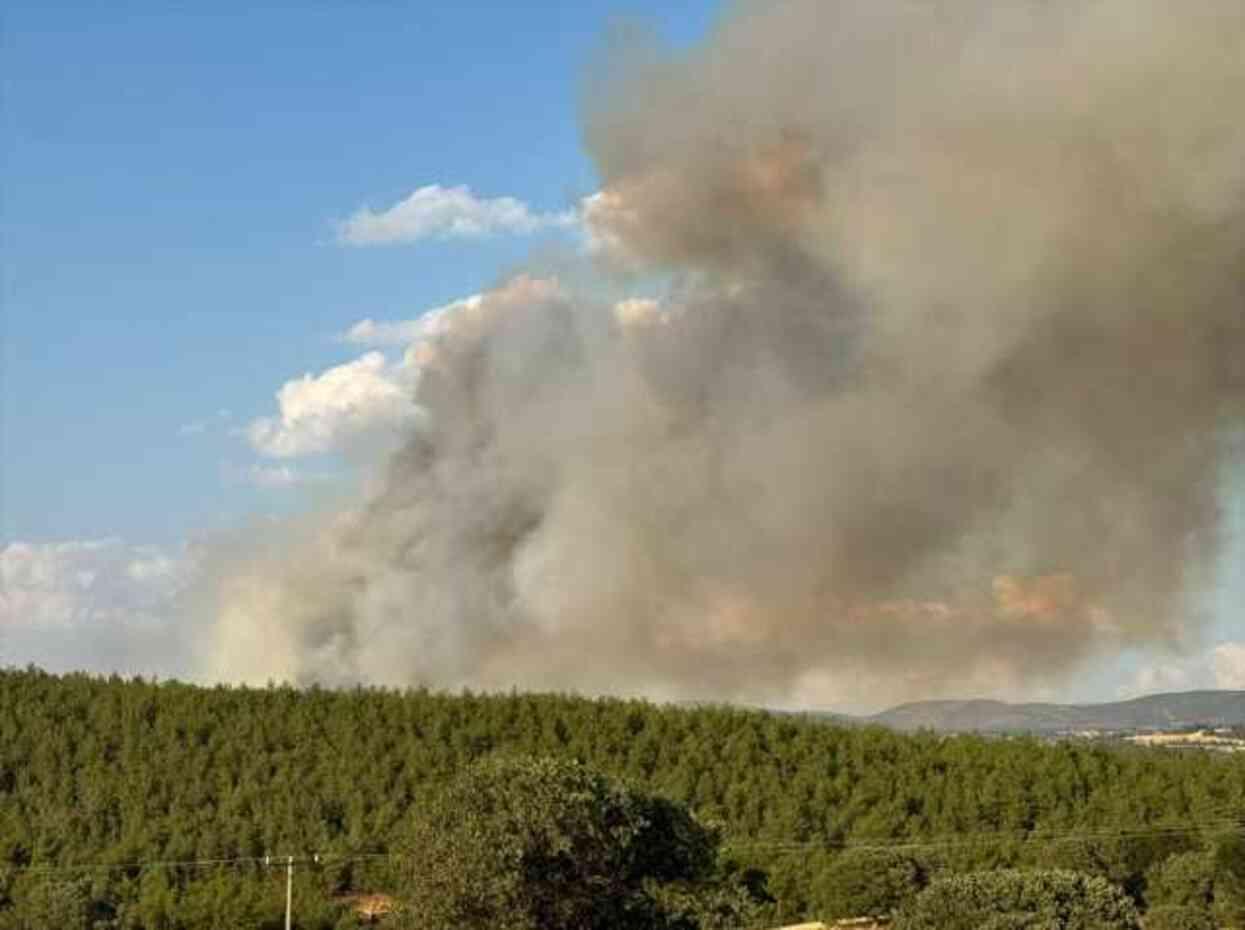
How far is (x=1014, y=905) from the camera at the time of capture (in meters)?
58.8

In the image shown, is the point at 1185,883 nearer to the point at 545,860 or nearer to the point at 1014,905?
the point at 1014,905

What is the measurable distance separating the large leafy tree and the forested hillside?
32.8 m

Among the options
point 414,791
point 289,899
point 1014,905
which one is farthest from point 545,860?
point 414,791

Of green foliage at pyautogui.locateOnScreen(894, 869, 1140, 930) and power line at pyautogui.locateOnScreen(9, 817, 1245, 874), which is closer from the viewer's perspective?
green foliage at pyautogui.locateOnScreen(894, 869, 1140, 930)

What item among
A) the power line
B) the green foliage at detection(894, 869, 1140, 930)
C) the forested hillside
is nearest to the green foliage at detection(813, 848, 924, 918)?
the forested hillside

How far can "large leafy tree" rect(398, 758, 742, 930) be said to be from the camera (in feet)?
172

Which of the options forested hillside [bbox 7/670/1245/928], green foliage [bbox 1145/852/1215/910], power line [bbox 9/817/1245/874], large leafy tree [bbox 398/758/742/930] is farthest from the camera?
power line [bbox 9/817/1245/874]

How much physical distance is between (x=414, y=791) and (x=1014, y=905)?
57111 millimetres

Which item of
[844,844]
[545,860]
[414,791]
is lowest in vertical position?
[844,844]

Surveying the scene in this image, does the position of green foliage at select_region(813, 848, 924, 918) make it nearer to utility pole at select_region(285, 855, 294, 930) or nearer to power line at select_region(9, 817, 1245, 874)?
power line at select_region(9, 817, 1245, 874)

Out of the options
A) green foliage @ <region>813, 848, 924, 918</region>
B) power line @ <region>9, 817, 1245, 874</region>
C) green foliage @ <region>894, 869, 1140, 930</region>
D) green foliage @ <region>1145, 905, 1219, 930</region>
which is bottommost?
green foliage @ <region>1145, 905, 1219, 930</region>

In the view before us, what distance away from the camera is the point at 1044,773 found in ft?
382

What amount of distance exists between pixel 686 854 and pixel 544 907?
7065 millimetres

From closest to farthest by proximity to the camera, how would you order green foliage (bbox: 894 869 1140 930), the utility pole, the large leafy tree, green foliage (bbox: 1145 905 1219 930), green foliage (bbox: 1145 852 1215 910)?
the large leafy tree < green foliage (bbox: 894 869 1140 930) < the utility pole < green foliage (bbox: 1145 905 1219 930) < green foliage (bbox: 1145 852 1215 910)
